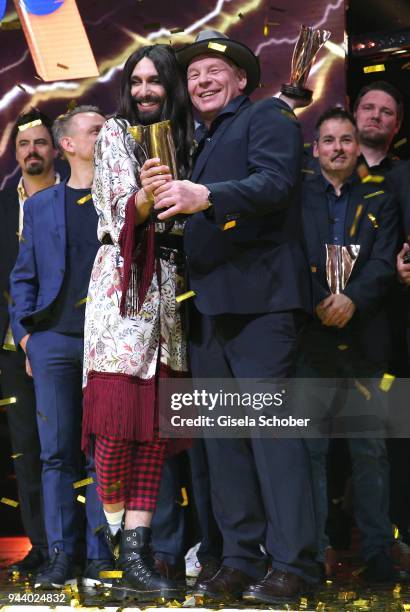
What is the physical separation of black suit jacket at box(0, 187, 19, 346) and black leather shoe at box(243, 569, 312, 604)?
4.63 ft

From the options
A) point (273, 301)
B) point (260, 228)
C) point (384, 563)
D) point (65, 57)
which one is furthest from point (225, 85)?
point (384, 563)

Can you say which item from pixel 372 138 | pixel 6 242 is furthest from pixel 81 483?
pixel 372 138

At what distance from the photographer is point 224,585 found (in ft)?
7.88

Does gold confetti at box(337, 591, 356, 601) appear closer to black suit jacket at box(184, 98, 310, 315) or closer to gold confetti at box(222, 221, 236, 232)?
black suit jacket at box(184, 98, 310, 315)

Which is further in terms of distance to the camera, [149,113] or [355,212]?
[355,212]

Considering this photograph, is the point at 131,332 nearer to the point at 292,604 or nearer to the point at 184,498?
the point at 184,498

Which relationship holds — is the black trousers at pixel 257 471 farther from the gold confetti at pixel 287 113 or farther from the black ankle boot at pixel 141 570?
the gold confetti at pixel 287 113

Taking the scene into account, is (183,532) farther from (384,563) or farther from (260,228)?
(260,228)

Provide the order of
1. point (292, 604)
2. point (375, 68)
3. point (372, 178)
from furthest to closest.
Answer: point (375, 68)
point (372, 178)
point (292, 604)

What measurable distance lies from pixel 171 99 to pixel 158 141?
1.25ft

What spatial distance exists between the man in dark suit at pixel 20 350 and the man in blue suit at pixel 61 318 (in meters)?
0.21

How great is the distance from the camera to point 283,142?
251 centimetres

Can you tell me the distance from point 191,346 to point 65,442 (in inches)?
22.6

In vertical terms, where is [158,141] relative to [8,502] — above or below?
above
